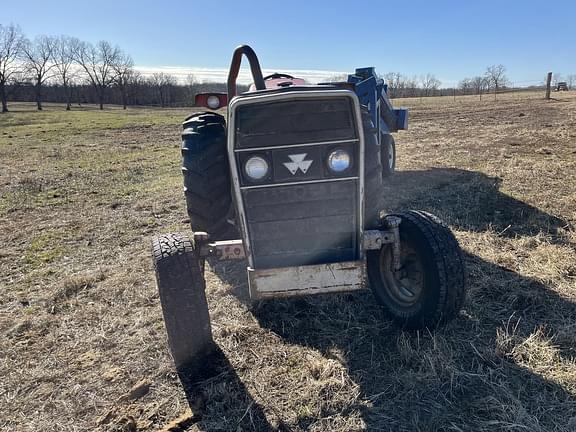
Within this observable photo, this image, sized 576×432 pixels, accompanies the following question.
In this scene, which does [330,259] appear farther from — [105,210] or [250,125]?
[105,210]

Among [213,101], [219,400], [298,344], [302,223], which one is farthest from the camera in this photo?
[213,101]

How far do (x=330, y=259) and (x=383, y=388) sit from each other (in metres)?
0.83

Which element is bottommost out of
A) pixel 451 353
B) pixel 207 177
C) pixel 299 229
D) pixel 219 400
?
pixel 219 400

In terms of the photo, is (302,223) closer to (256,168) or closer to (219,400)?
(256,168)

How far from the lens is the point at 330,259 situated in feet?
9.70

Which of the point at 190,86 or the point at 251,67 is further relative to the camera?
the point at 190,86

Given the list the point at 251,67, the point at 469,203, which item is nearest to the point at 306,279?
the point at 251,67

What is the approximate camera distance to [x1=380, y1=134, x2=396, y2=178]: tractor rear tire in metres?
7.23

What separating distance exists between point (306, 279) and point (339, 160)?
0.76m

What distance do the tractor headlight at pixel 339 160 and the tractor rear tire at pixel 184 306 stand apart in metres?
1.05

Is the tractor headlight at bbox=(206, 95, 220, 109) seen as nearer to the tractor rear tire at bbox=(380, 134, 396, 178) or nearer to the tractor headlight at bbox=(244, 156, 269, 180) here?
the tractor headlight at bbox=(244, 156, 269, 180)

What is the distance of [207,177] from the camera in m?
3.50

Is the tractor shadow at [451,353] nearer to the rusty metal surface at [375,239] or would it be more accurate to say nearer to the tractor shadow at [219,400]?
the tractor shadow at [219,400]

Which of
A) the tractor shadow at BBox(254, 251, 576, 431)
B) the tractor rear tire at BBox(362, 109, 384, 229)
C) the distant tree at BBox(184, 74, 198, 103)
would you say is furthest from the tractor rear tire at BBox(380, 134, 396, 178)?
the distant tree at BBox(184, 74, 198, 103)
